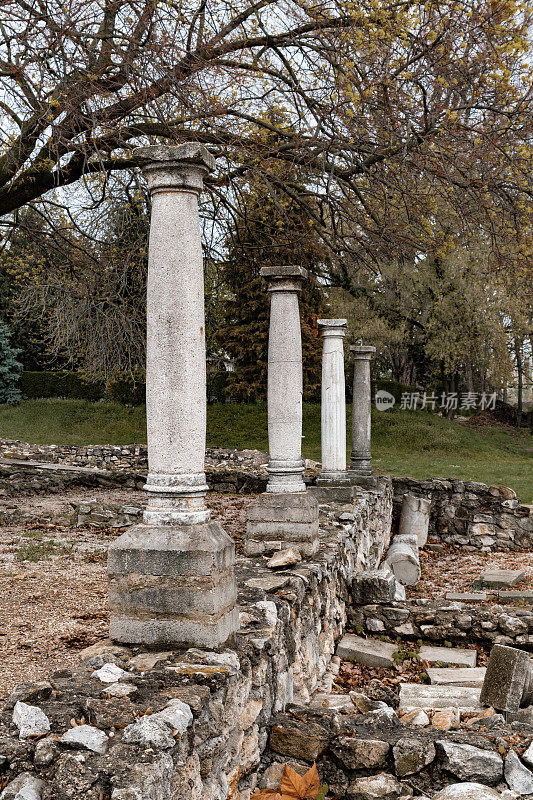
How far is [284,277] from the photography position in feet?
21.8

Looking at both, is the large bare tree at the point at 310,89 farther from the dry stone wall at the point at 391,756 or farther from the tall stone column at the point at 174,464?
the dry stone wall at the point at 391,756

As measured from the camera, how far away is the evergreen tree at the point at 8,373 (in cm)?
3142

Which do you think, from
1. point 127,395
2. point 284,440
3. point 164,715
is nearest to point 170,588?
point 164,715

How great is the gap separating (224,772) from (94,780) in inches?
40.6

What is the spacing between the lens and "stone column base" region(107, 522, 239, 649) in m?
3.72

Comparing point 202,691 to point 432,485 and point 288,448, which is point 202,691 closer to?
point 288,448

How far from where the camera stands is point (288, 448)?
6.70 meters

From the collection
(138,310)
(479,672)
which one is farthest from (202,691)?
(138,310)

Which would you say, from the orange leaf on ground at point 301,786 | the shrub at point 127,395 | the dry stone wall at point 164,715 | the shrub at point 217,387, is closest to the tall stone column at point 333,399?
the dry stone wall at point 164,715

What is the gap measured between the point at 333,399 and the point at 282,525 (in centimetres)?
379

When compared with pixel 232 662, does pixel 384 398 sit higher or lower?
higher

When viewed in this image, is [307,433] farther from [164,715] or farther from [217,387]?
[164,715]

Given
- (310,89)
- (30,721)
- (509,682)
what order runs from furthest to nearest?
(310,89)
(509,682)
(30,721)

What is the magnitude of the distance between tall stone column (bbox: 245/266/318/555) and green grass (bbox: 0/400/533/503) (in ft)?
48.1
